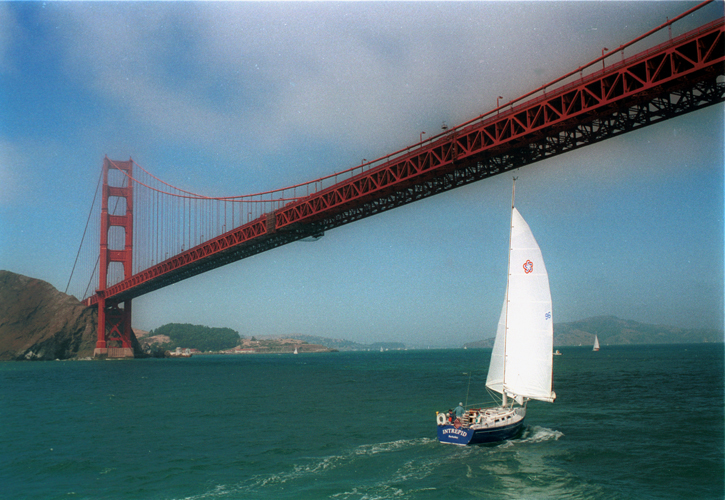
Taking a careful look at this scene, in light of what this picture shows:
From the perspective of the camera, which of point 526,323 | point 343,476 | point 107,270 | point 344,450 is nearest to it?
point 343,476

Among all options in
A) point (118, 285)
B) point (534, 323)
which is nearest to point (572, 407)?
point (534, 323)

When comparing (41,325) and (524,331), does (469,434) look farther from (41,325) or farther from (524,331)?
(41,325)

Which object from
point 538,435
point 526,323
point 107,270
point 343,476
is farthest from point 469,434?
point 107,270

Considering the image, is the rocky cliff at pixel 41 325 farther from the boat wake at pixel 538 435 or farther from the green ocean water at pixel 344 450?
the boat wake at pixel 538 435

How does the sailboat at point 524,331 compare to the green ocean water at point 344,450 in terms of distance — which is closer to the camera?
the green ocean water at point 344,450

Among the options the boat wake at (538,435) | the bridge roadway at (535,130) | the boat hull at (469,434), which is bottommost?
the boat wake at (538,435)

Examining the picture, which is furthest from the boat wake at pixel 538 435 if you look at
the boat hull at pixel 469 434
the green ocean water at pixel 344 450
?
the boat hull at pixel 469 434
